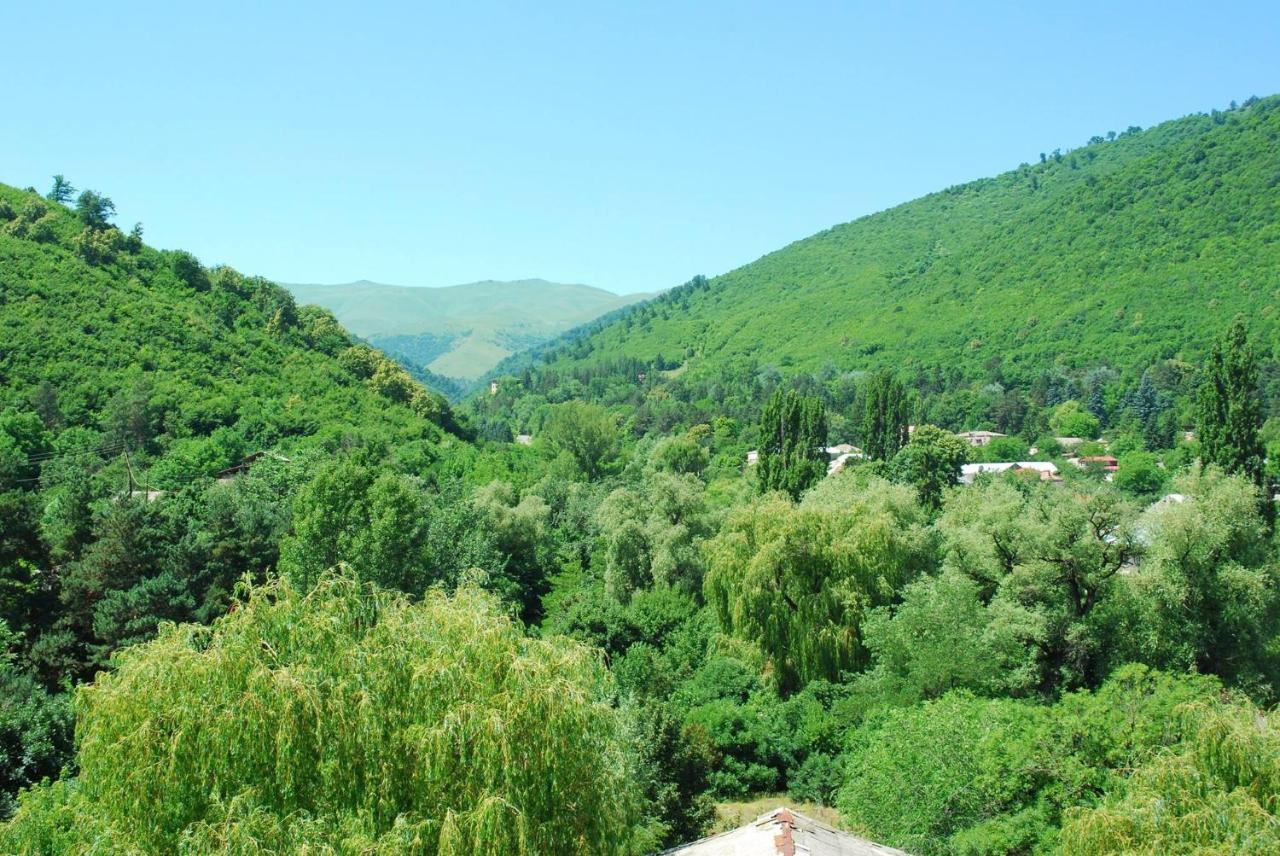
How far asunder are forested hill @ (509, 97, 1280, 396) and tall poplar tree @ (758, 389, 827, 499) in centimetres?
8318

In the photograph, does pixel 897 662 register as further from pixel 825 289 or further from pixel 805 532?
pixel 825 289

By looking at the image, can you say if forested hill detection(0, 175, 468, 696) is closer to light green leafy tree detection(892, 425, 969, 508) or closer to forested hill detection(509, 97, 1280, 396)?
light green leafy tree detection(892, 425, 969, 508)

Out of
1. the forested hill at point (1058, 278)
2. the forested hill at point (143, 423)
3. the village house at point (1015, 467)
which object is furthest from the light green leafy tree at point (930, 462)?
the forested hill at point (1058, 278)

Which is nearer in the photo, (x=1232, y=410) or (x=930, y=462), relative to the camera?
(x=1232, y=410)

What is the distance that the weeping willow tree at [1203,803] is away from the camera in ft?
32.7

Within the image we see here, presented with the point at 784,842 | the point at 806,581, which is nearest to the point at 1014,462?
the point at 806,581

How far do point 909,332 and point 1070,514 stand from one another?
422 ft

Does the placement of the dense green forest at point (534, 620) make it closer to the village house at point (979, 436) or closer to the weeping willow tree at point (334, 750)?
the weeping willow tree at point (334, 750)

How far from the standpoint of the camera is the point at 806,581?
24.9 m

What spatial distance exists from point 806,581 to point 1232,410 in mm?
17280

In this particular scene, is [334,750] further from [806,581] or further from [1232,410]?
[1232,410]

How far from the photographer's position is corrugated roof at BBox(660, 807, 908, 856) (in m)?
11.9

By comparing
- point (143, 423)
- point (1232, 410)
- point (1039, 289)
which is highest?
point (1039, 289)

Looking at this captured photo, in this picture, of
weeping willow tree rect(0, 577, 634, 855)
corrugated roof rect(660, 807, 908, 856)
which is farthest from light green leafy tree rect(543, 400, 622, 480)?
weeping willow tree rect(0, 577, 634, 855)
